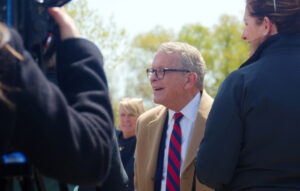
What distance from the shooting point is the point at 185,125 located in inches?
167

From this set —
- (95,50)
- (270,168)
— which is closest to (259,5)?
(270,168)

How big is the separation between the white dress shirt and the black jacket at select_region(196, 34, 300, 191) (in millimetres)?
1117

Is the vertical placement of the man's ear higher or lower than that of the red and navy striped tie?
higher

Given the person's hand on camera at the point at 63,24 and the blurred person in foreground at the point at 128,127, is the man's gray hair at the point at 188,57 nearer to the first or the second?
the blurred person in foreground at the point at 128,127

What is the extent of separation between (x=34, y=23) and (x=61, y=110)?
418mm

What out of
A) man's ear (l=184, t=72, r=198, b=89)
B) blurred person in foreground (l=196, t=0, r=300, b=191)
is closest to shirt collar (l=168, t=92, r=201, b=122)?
man's ear (l=184, t=72, r=198, b=89)

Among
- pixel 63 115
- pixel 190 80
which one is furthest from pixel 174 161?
pixel 63 115

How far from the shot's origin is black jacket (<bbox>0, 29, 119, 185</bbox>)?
147 centimetres

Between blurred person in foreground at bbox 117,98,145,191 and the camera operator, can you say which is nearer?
the camera operator

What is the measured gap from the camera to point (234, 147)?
280 centimetres

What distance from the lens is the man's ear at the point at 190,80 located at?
14.8 ft

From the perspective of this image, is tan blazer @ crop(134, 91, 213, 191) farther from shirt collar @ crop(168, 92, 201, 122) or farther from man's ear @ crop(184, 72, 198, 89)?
man's ear @ crop(184, 72, 198, 89)

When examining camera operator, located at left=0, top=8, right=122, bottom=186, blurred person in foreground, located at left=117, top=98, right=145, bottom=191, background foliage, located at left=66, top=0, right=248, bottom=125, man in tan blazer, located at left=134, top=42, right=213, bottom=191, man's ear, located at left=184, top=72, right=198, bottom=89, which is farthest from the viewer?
background foliage, located at left=66, top=0, right=248, bottom=125

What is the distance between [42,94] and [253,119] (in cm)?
157
